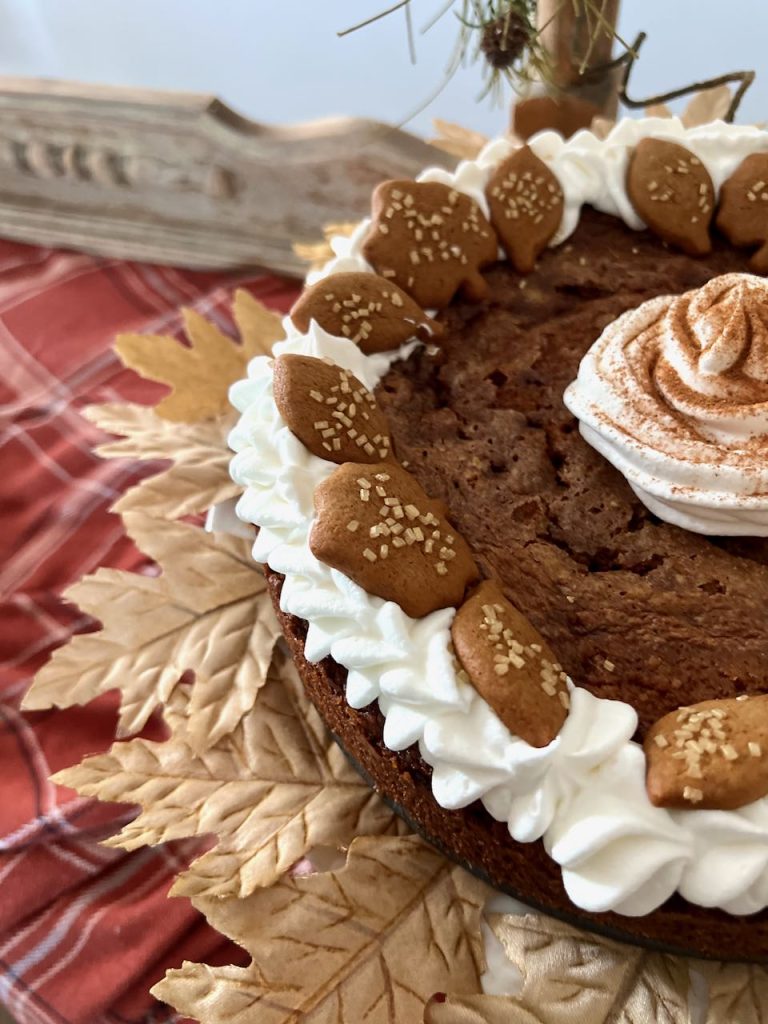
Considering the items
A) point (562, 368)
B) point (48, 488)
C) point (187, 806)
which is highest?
point (562, 368)

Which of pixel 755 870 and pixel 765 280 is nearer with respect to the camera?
pixel 755 870

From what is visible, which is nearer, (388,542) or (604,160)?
(388,542)

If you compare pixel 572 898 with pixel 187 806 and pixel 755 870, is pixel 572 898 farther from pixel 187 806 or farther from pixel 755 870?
pixel 187 806

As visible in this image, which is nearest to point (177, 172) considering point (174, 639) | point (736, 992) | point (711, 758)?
point (174, 639)

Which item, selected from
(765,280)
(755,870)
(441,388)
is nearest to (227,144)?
(441,388)

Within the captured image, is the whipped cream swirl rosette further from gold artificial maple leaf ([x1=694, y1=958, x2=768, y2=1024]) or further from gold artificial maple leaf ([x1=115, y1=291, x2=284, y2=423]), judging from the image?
gold artificial maple leaf ([x1=115, y1=291, x2=284, y2=423])

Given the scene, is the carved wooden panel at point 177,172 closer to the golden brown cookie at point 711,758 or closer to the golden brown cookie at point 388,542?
the golden brown cookie at point 388,542

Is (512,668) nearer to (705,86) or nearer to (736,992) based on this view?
(736,992)
